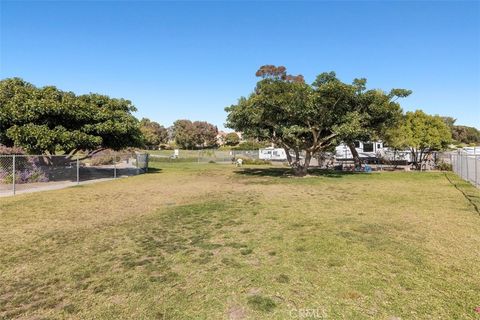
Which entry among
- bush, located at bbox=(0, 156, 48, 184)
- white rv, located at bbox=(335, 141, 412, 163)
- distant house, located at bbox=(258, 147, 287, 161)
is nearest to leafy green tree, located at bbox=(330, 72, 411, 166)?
white rv, located at bbox=(335, 141, 412, 163)

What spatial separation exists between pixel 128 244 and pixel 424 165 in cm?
2746

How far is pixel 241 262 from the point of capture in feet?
15.9

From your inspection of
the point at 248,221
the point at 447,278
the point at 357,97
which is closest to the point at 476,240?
the point at 447,278

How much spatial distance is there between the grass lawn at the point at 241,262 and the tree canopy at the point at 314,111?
9.56m

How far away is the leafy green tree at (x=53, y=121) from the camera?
1545cm

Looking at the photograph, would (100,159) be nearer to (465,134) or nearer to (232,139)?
(232,139)

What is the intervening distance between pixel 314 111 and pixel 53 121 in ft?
48.1

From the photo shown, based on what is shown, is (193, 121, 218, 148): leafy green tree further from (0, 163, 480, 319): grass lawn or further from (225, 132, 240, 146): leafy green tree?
(0, 163, 480, 319): grass lawn

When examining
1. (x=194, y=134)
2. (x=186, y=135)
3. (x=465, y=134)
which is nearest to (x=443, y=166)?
(x=194, y=134)

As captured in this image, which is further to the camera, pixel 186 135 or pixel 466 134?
pixel 466 134

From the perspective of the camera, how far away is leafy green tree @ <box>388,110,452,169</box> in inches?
963

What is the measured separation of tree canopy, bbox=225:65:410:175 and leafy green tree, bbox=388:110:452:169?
522 cm

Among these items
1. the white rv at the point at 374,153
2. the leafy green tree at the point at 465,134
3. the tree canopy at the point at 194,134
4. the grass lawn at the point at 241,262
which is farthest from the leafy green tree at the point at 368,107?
Result: the leafy green tree at the point at 465,134

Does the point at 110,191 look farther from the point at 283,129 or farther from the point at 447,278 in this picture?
the point at 447,278
